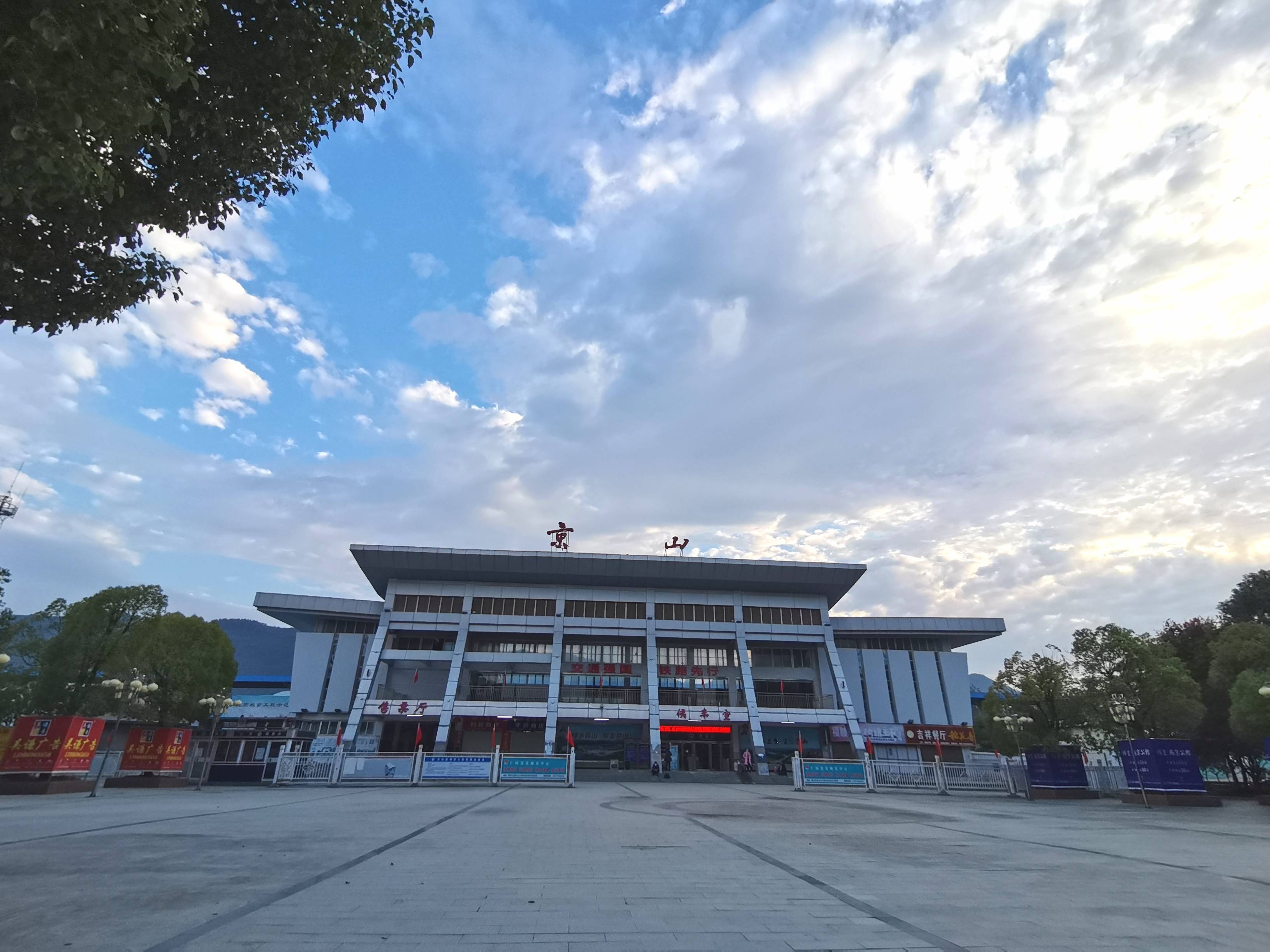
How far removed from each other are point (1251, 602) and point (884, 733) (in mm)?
24469

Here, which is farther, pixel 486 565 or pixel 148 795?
pixel 486 565

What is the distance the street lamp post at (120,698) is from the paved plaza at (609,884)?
31.0ft

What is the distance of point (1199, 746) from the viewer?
32219 millimetres

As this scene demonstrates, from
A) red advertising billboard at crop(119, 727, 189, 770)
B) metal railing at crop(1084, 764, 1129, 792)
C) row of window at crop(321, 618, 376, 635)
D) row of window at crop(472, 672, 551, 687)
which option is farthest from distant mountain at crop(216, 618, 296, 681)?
metal railing at crop(1084, 764, 1129, 792)

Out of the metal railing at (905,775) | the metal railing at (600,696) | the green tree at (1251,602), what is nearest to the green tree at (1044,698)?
the metal railing at (905,775)

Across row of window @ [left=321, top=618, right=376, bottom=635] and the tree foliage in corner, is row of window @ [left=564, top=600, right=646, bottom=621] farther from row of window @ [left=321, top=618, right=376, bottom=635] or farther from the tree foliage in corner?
the tree foliage in corner

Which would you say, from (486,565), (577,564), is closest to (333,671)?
(486,565)

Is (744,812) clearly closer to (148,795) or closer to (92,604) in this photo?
(148,795)

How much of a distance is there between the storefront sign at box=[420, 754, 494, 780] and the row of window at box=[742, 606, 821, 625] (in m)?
28.4

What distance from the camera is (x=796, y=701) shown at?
48.5 meters

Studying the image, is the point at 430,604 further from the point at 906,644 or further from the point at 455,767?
the point at 906,644

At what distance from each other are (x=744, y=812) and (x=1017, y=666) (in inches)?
792

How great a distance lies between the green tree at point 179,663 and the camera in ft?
113

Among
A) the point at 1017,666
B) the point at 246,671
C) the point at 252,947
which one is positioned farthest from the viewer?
the point at 246,671
